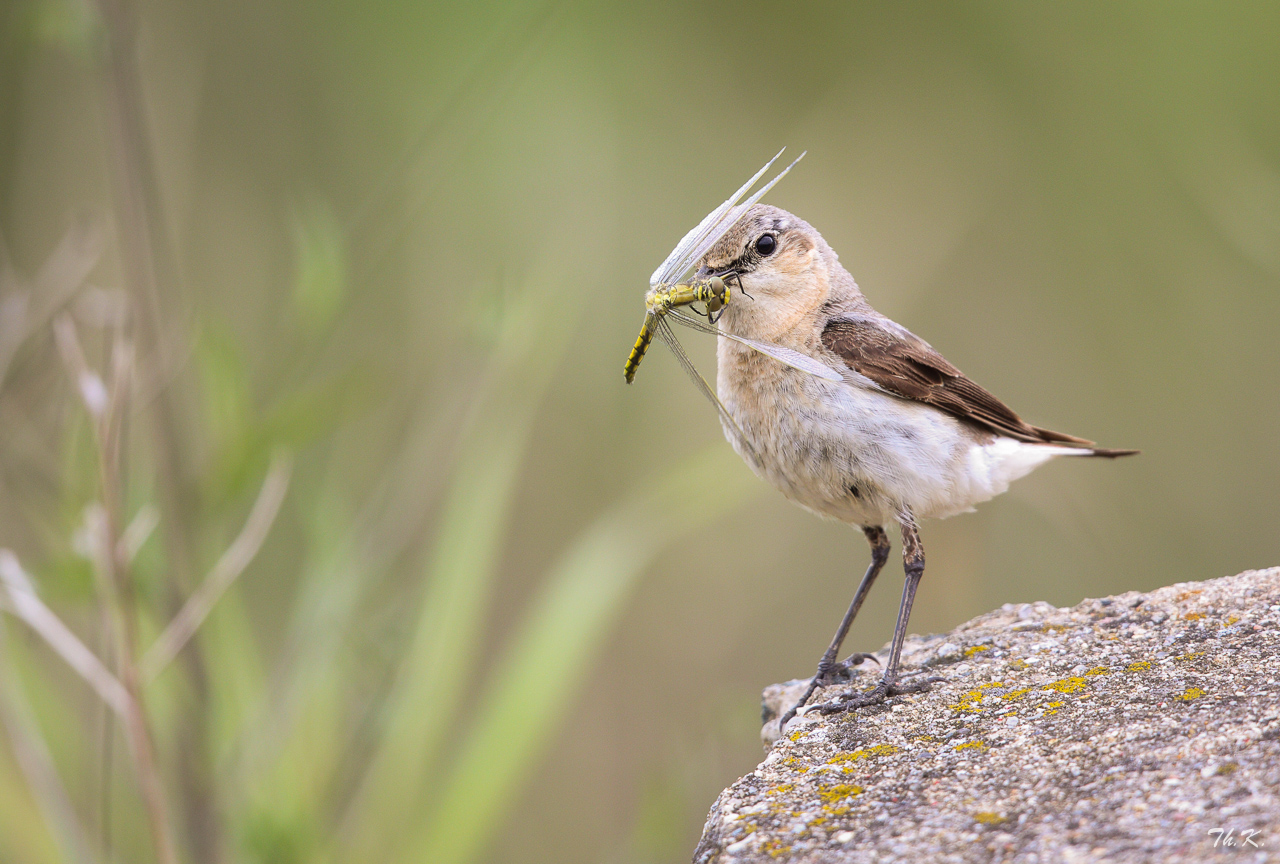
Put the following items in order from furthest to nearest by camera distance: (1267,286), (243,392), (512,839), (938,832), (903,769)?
(1267,286) → (512,839) → (243,392) → (903,769) → (938,832)

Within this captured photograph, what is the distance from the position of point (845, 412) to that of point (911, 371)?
1.00 feet

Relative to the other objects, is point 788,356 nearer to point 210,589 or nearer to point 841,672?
point 841,672

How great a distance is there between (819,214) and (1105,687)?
107 inches

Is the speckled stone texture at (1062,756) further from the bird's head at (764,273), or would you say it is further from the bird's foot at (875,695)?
the bird's head at (764,273)

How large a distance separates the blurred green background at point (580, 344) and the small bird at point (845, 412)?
0.98 ft

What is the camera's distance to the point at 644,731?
496cm

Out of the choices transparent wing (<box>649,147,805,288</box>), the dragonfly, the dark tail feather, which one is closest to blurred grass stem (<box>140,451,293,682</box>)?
the dragonfly

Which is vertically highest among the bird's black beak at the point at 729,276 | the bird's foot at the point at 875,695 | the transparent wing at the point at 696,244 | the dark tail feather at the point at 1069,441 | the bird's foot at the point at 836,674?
the transparent wing at the point at 696,244

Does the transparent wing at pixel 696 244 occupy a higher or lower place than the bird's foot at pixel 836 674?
higher

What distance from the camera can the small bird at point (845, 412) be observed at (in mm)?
3141

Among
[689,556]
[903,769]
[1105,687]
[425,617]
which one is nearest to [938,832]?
[903,769]

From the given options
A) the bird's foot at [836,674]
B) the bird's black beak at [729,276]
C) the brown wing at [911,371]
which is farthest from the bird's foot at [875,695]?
the bird's black beak at [729,276]

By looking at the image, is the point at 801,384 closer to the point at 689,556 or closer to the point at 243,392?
the point at 243,392

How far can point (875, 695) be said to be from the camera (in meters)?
2.86
